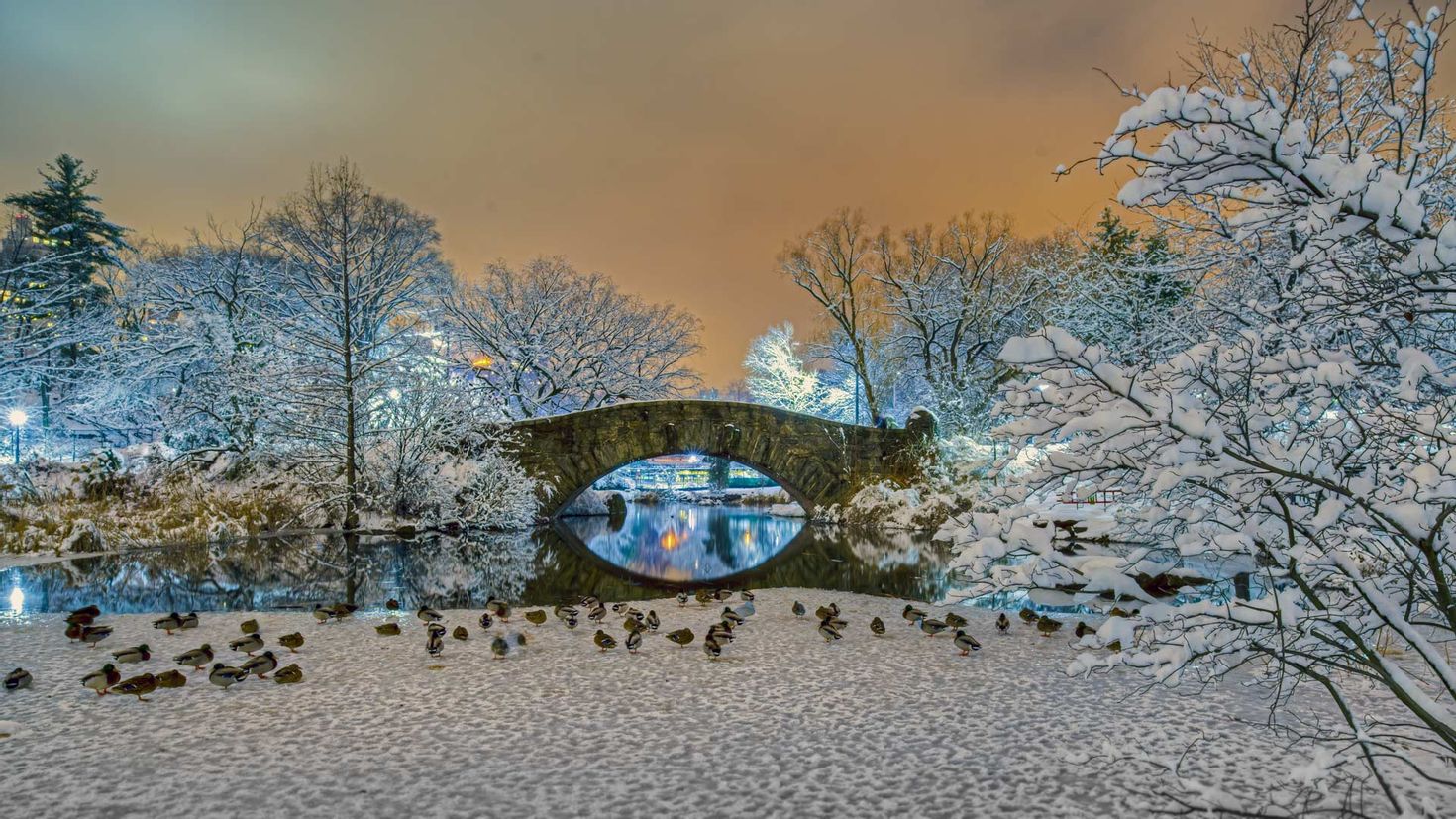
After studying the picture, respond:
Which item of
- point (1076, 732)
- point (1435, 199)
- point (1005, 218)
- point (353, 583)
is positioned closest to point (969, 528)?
point (1076, 732)

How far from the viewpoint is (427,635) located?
6422 millimetres

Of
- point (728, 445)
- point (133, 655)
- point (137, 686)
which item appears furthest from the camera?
point (728, 445)

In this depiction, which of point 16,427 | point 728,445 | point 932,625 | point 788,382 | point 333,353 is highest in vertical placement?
point 788,382

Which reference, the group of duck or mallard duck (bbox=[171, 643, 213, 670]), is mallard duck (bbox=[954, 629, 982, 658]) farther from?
mallard duck (bbox=[171, 643, 213, 670])

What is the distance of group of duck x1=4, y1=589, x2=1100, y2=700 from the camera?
4.68 metres

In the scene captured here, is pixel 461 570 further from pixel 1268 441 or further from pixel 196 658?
pixel 1268 441

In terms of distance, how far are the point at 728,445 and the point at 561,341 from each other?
10.4 metres

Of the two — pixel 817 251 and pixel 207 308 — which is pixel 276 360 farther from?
pixel 817 251

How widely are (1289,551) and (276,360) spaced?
62.7ft

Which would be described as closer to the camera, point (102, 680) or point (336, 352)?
point (102, 680)

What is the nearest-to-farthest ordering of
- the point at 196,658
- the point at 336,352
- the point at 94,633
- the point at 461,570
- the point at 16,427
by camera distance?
1. the point at 196,658
2. the point at 94,633
3. the point at 461,570
4. the point at 336,352
5. the point at 16,427

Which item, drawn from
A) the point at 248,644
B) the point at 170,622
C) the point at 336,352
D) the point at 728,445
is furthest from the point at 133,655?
the point at 728,445

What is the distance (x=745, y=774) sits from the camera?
11.3 feet

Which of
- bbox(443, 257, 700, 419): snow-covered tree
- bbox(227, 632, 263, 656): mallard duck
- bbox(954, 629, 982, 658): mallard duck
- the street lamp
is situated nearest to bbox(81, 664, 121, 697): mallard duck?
bbox(227, 632, 263, 656): mallard duck
